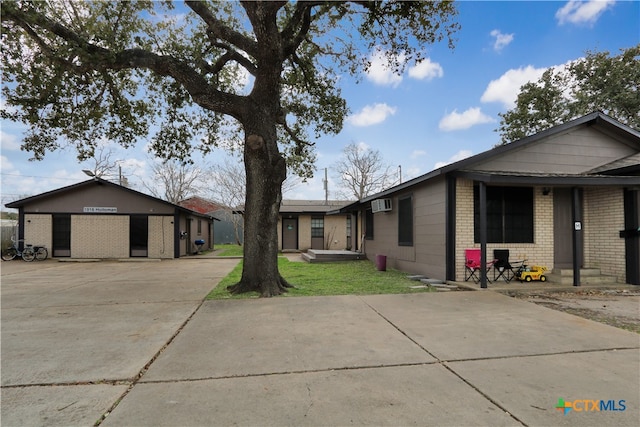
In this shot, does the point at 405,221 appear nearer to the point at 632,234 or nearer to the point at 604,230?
the point at 604,230

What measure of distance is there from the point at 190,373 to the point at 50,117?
346 inches

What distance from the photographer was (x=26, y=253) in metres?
16.3

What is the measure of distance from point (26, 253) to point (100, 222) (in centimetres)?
331

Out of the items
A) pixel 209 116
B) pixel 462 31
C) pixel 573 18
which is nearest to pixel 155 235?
pixel 209 116

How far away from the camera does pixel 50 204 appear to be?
17406 millimetres

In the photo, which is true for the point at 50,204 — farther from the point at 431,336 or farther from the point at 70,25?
the point at 431,336

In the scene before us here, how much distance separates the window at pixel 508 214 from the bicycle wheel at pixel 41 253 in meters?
19.4

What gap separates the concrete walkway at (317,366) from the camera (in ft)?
8.20

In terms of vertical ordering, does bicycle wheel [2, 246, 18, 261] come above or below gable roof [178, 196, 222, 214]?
below

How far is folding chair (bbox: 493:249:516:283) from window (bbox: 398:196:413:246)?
2603 millimetres

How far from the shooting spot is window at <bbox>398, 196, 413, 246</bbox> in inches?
419

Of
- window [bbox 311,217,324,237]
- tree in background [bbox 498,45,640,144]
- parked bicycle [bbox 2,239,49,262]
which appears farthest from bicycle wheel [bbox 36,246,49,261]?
tree in background [bbox 498,45,640,144]

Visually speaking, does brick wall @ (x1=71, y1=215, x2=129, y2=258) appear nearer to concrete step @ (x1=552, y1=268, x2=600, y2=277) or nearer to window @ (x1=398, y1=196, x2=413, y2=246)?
window @ (x1=398, y1=196, x2=413, y2=246)

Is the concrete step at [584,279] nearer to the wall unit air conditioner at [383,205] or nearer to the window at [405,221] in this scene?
the window at [405,221]
